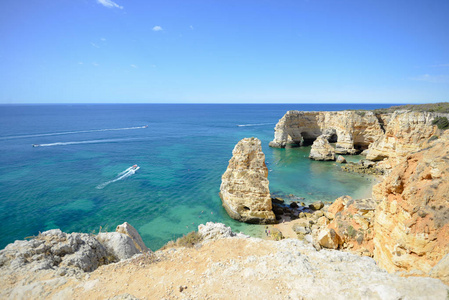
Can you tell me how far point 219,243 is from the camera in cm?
970

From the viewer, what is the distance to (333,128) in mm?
53031

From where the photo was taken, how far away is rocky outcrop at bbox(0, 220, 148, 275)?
26.3 ft

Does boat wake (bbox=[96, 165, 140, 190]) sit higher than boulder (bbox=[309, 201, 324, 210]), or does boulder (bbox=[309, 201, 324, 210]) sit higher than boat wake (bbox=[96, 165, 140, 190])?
boat wake (bbox=[96, 165, 140, 190])

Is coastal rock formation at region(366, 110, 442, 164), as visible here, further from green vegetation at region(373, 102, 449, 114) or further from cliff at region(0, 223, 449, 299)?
cliff at region(0, 223, 449, 299)

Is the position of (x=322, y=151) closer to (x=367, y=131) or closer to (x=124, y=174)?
(x=367, y=131)

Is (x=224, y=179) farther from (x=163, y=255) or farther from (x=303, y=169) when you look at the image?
(x=303, y=169)

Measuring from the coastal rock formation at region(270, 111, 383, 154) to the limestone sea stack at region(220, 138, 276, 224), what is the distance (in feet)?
109

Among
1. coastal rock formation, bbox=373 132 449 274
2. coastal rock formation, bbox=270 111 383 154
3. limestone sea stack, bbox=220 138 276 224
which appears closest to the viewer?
coastal rock formation, bbox=373 132 449 274

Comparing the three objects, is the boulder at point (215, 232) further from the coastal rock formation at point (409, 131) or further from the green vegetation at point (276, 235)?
the coastal rock formation at point (409, 131)

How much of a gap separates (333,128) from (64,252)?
55.2 m

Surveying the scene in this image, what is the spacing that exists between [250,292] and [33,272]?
24.2 feet

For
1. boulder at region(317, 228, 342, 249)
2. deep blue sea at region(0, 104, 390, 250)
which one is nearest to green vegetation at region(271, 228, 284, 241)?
deep blue sea at region(0, 104, 390, 250)

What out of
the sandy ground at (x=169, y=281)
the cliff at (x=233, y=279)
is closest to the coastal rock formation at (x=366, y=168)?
the cliff at (x=233, y=279)

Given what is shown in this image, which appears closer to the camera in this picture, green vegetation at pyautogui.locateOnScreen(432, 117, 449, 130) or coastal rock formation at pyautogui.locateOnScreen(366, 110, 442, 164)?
coastal rock formation at pyautogui.locateOnScreen(366, 110, 442, 164)
